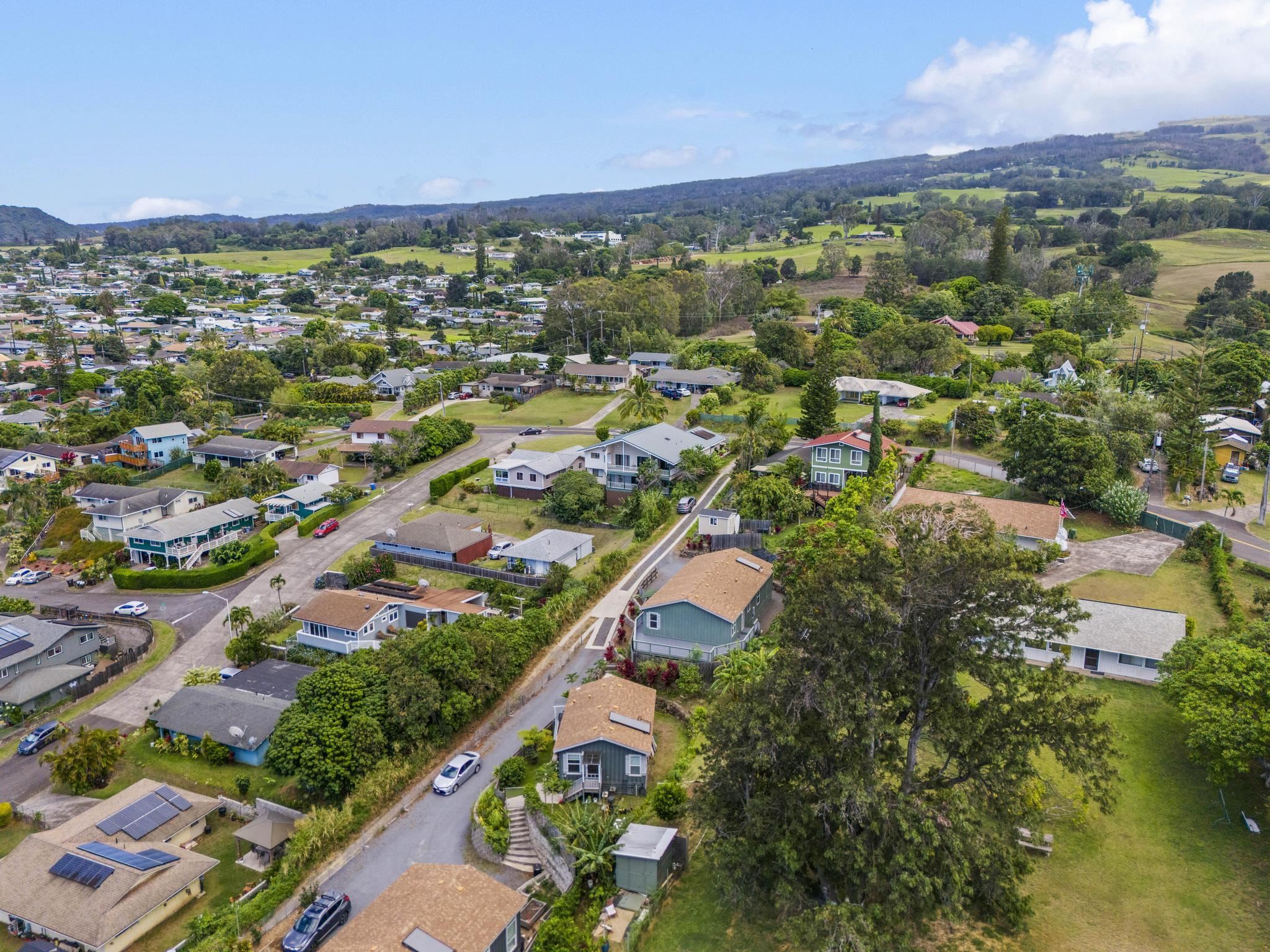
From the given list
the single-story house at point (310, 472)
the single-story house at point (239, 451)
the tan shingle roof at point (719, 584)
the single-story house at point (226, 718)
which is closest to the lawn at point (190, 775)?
the single-story house at point (226, 718)

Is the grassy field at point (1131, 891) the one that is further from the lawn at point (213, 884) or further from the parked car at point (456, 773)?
the lawn at point (213, 884)

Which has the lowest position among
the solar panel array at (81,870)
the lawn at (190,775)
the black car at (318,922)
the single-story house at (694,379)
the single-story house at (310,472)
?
the lawn at (190,775)

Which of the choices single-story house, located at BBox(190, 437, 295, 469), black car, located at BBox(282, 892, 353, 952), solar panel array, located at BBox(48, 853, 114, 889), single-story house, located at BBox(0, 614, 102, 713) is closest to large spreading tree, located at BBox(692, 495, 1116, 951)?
black car, located at BBox(282, 892, 353, 952)

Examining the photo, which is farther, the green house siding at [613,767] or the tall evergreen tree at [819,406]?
the tall evergreen tree at [819,406]

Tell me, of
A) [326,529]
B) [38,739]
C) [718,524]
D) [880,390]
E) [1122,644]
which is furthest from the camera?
[880,390]

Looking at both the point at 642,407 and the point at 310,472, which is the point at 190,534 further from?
the point at 642,407

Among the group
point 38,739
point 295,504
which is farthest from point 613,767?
point 295,504

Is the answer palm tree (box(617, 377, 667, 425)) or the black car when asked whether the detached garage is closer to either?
the black car
